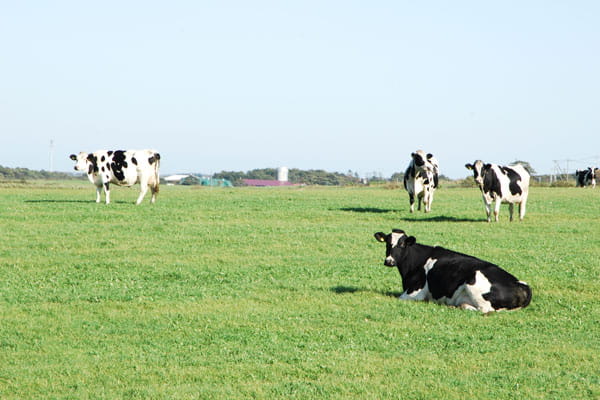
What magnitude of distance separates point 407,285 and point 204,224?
14188 millimetres

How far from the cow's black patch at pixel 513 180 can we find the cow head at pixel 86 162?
19.6 m

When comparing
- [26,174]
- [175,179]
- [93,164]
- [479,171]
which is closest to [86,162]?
[93,164]

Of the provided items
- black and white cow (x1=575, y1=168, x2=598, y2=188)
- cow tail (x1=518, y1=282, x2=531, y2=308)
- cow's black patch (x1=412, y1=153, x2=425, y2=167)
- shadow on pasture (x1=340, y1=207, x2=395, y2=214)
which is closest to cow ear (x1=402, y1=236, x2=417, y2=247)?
cow tail (x1=518, y1=282, x2=531, y2=308)

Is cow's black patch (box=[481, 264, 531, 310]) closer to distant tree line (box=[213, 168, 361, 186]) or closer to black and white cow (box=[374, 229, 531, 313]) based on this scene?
black and white cow (box=[374, 229, 531, 313])

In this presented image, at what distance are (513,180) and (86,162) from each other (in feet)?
67.4

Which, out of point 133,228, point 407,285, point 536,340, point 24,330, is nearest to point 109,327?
point 24,330

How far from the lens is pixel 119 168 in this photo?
121ft

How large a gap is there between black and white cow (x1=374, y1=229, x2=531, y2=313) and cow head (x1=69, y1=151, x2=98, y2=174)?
26.2m

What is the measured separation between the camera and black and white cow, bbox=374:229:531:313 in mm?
12180

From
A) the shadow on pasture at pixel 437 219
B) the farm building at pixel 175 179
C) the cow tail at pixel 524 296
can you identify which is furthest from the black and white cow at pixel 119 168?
the farm building at pixel 175 179

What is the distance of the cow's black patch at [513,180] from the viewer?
2909 cm

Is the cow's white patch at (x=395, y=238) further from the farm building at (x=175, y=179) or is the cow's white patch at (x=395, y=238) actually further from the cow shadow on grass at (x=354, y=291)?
the farm building at (x=175, y=179)

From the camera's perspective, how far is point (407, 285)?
13602 millimetres

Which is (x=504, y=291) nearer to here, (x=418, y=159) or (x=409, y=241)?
(x=409, y=241)
